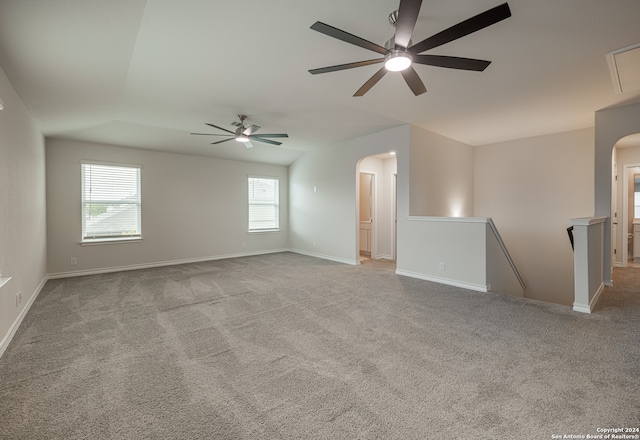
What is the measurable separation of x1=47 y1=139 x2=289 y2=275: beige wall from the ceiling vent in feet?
21.4

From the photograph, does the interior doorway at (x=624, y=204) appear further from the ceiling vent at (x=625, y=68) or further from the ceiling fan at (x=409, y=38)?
the ceiling fan at (x=409, y=38)

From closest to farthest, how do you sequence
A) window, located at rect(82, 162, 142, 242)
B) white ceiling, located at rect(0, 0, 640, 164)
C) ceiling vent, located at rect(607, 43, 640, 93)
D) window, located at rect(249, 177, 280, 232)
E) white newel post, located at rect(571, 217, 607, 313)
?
1. white ceiling, located at rect(0, 0, 640, 164)
2. ceiling vent, located at rect(607, 43, 640, 93)
3. white newel post, located at rect(571, 217, 607, 313)
4. window, located at rect(82, 162, 142, 242)
5. window, located at rect(249, 177, 280, 232)

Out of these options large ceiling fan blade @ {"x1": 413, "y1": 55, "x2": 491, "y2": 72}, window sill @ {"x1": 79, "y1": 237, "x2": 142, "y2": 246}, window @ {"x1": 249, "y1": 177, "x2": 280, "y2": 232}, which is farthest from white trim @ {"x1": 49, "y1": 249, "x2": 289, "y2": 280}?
large ceiling fan blade @ {"x1": 413, "y1": 55, "x2": 491, "y2": 72}

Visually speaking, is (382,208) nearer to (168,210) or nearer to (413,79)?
(413,79)

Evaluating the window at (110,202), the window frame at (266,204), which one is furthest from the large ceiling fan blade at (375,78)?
the window at (110,202)

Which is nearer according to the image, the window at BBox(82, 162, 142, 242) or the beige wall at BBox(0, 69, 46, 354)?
the beige wall at BBox(0, 69, 46, 354)

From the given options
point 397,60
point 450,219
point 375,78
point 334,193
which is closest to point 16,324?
point 375,78

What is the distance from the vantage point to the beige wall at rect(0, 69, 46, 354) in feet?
8.45

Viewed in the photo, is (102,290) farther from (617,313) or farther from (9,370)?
(617,313)

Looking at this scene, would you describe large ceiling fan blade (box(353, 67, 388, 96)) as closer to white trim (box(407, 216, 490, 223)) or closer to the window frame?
white trim (box(407, 216, 490, 223))

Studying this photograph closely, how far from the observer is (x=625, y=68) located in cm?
302

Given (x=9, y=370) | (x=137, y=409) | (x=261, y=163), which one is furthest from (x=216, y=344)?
(x=261, y=163)

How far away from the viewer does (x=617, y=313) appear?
319 centimetres

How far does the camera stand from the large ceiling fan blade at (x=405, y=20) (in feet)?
5.34
